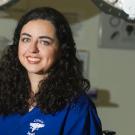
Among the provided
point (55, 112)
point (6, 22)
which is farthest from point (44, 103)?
point (6, 22)

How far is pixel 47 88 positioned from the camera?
108cm

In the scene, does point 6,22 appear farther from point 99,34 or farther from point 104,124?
point 104,124

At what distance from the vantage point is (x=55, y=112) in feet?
3.40

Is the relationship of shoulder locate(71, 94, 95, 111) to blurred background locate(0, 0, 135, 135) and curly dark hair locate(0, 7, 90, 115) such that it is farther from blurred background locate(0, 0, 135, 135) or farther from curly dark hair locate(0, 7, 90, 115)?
blurred background locate(0, 0, 135, 135)

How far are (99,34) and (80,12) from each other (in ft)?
0.47

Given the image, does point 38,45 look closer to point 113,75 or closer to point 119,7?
point 119,7

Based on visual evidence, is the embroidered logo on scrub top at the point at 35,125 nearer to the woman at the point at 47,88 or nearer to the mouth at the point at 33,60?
the woman at the point at 47,88

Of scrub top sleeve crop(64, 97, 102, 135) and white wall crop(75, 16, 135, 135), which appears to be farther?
white wall crop(75, 16, 135, 135)

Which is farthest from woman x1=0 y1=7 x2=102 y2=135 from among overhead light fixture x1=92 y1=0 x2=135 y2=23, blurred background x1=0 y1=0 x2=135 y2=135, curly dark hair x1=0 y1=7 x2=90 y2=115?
blurred background x1=0 y1=0 x2=135 y2=135

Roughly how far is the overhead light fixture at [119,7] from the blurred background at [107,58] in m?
0.59

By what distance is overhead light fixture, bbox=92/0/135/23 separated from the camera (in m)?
1.34

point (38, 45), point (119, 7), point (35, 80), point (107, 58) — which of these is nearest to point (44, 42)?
point (38, 45)

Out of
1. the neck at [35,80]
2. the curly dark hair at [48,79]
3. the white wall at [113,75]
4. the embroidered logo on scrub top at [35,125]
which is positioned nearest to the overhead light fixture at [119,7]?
the curly dark hair at [48,79]

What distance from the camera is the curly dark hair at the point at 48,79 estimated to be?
1049 millimetres
